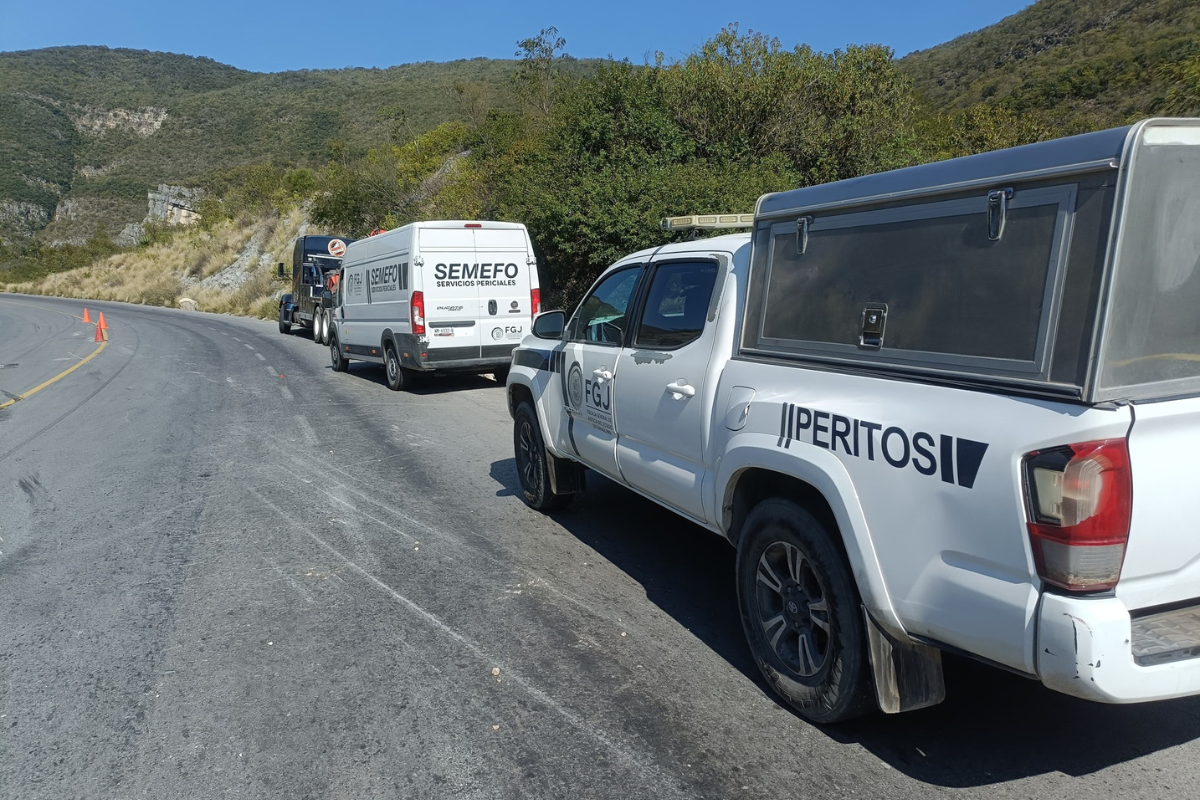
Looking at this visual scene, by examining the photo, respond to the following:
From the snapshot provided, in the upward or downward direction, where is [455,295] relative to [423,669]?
upward

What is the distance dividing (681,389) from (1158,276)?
2.19 meters

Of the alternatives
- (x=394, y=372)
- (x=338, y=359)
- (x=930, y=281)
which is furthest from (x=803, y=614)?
(x=338, y=359)

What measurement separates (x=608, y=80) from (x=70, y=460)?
44.7ft

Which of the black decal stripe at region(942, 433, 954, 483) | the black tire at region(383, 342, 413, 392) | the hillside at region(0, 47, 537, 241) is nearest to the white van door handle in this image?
the black decal stripe at region(942, 433, 954, 483)

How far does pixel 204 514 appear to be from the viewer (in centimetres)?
681

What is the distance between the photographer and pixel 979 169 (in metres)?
2.84

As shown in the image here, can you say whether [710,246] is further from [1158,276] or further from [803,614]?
[1158,276]

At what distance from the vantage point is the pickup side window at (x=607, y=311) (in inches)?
205

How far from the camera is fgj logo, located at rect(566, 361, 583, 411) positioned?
5.64m

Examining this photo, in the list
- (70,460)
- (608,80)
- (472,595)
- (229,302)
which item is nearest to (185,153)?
(229,302)

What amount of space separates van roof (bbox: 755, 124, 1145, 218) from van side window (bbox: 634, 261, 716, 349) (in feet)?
2.61

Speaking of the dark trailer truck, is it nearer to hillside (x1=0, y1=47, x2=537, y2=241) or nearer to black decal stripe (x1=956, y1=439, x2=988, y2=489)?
black decal stripe (x1=956, y1=439, x2=988, y2=489)

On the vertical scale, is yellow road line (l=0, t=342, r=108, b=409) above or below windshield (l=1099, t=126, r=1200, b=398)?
below

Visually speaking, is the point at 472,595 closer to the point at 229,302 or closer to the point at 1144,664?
the point at 1144,664
